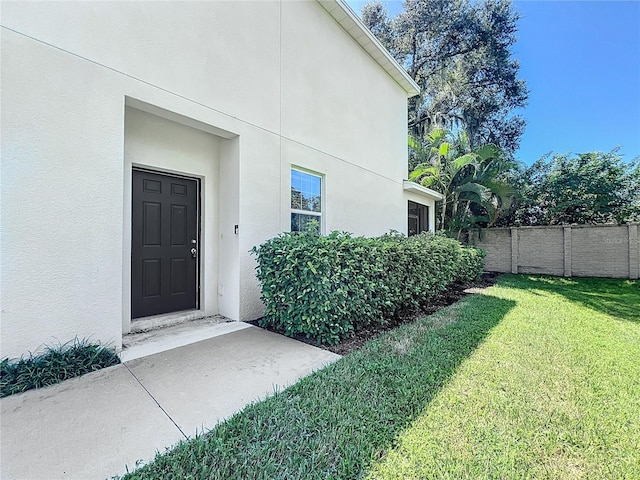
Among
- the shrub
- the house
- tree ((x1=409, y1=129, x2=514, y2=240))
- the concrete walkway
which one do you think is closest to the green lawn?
the concrete walkway

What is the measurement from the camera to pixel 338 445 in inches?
75.1

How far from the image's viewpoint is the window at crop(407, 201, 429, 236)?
10.5 m

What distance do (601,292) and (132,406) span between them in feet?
36.5

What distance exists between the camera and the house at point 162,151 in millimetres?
2758

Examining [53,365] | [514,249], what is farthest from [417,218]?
[53,365]

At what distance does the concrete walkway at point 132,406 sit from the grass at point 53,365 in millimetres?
100

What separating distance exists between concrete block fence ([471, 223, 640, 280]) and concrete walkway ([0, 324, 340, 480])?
454 inches

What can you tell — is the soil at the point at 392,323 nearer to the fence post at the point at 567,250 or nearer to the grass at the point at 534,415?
the grass at the point at 534,415

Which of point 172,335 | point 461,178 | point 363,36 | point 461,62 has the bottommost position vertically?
point 172,335

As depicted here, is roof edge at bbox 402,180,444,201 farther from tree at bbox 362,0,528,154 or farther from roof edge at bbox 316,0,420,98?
tree at bbox 362,0,528,154

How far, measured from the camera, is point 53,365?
2723mm

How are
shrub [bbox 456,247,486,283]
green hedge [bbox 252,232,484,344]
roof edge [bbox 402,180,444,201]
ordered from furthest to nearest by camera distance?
roof edge [bbox 402,180,444,201], shrub [bbox 456,247,486,283], green hedge [bbox 252,232,484,344]

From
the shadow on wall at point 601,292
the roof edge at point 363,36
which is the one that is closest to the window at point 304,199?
the roof edge at point 363,36

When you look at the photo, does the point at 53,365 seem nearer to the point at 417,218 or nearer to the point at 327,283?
the point at 327,283
